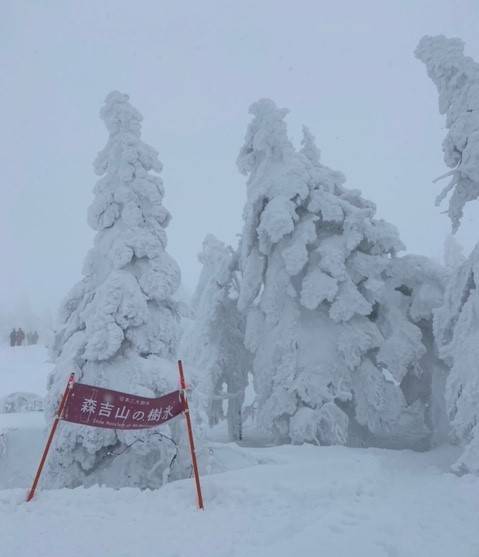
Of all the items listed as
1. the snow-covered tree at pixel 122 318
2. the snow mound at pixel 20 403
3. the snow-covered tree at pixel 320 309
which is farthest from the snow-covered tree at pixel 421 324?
the snow mound at pixel 20 403

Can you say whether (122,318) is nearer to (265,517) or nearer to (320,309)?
(265,517)

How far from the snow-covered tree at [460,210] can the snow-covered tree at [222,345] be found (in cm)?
812

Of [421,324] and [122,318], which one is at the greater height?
[421,324]

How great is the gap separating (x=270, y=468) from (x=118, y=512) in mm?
3853

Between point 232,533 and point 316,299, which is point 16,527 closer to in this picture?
point 232,533

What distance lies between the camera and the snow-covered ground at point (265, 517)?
5.87m

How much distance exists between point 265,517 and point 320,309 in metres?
9.59

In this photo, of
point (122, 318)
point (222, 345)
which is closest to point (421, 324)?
point (222, 345)

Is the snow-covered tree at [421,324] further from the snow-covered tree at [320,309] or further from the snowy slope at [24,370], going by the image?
the snowy slope at [24,370]

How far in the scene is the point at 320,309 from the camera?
1598 centimetres

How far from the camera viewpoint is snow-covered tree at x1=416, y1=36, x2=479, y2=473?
1062 centimetres

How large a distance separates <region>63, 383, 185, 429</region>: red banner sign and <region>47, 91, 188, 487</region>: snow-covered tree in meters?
2.60

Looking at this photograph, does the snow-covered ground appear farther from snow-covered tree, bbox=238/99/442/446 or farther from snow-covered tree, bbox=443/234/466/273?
snow-covered tree, bbox=443/234/466/273

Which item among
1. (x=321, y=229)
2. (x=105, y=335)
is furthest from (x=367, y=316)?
(x=105, y=335)
